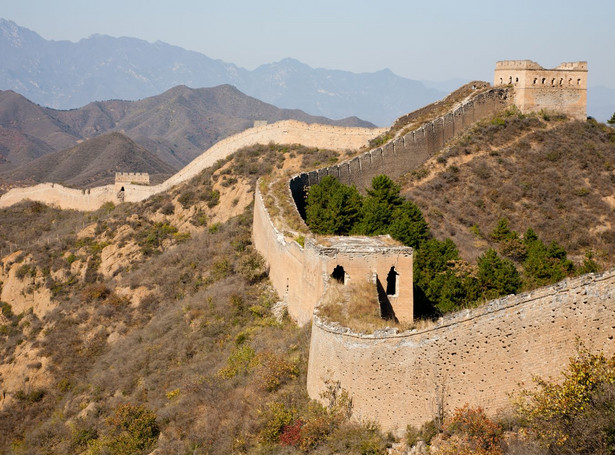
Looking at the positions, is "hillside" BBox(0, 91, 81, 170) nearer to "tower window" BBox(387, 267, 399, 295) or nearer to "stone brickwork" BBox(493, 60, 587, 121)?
"stone brickwork" BBox(493, 60, 587, 121)

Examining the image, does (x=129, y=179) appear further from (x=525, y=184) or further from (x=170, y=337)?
(x=170, y=337)

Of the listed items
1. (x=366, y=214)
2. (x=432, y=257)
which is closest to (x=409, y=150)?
(x=366, y=214)

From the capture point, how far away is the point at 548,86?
40000 mm

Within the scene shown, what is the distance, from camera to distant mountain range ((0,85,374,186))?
132250mm

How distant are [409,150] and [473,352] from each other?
86.3 feet

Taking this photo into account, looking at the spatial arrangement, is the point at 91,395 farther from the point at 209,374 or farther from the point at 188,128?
the point at 188,128

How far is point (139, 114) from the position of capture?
18112 cm

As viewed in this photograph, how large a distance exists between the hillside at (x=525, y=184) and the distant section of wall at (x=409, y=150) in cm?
67

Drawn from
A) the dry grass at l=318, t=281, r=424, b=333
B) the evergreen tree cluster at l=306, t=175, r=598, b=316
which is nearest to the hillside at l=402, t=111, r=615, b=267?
the evergreen tree cluster at l=306, t=175, r=598, b=316

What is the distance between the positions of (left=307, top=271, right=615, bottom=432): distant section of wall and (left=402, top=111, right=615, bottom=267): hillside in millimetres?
16687

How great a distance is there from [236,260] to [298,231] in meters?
6.51

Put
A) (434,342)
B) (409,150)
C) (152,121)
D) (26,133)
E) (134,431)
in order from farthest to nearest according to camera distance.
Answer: (152,121) < (26,133) < (409,150) < (134,431) < (434,342)

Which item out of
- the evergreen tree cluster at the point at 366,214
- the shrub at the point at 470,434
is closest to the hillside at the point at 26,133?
the evergreen tree cluster at the point at 366,214

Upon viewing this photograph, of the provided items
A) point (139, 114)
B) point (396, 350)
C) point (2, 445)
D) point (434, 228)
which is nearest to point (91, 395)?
point (2, 445)
